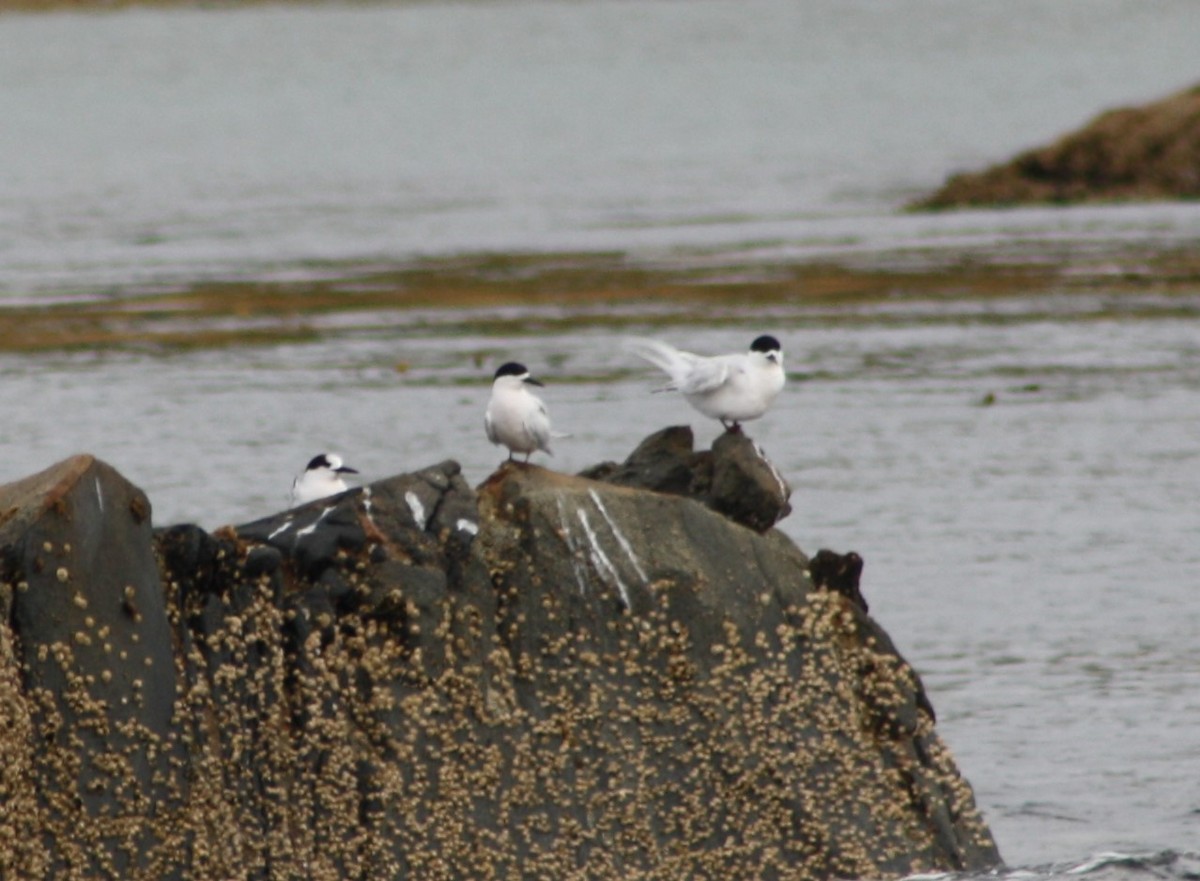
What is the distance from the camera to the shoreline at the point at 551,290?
86.9ft

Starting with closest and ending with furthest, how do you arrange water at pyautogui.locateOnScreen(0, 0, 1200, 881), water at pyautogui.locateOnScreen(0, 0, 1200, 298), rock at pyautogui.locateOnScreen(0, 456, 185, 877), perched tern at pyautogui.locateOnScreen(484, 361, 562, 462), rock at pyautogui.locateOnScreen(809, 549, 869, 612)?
rock at pyautogui.locateOnScreen(0, 456, 185, 877) → rock at pyautogui.locateOnScreen(809, 549, 869, 612) → perched tern at pyautogui.locateOnScreen(484, 361, 562, 462) → water at pyautogui.locateOnScreen(0, 0, 1200, 881) → water at pyautogui.locateOnScreen(0, 0, 1200, 298)

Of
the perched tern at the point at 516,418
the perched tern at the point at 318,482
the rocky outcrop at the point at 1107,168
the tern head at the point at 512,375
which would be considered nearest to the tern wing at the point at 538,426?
the perched tern at the point at 516,418

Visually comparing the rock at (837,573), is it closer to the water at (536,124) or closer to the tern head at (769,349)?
the tern head at (769,349)

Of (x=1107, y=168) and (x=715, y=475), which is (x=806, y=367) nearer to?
(x=715, y=475)

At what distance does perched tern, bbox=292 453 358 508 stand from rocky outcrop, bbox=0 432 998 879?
1.96 metres

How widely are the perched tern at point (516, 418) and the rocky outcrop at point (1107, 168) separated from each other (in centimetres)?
2881

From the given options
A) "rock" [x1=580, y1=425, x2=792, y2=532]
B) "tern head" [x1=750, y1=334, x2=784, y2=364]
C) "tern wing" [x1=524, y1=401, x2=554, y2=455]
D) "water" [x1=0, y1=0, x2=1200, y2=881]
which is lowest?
"water" [x1=0, y1=0, x2=1200, y2=881]

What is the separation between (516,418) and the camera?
1102 cm

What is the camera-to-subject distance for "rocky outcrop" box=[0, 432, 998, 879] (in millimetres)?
8688

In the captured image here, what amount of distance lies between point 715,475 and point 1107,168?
3038 cm

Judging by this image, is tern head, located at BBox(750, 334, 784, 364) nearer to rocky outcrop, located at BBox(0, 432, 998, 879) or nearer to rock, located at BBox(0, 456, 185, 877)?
rocky outcrop, located at BBox(0, 432, 998, 879)

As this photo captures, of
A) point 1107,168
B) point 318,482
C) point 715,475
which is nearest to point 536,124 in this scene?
point 1107,168

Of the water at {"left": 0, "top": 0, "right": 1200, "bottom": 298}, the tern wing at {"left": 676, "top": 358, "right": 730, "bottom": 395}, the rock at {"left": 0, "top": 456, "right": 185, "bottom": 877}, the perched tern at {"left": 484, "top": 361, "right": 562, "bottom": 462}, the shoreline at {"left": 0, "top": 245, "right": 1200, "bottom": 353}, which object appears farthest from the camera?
the water at {"left": 0, "top": 0, "right": 1200, "bottom": 298}

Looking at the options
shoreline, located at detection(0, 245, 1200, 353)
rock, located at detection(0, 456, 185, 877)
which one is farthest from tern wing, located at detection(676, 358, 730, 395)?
shoreline, located at detection(0, 245, 1200, 353)
